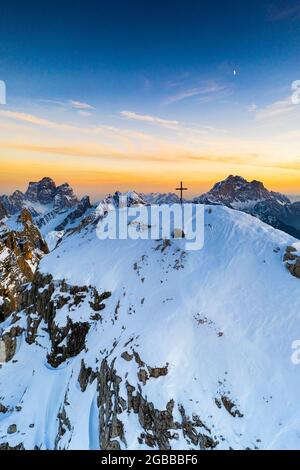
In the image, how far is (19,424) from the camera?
3469 centimetres

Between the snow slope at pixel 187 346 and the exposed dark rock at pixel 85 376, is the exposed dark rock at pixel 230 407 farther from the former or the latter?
the exposed dark rock at pixel 85 376

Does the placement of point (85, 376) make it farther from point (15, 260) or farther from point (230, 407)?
point (15, 260)

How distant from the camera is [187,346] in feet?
100

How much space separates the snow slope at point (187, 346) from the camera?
84.4ft

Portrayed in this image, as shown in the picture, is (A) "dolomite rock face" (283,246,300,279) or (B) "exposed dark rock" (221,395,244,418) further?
(A) "dolomite rock face" (283,246,300,279)

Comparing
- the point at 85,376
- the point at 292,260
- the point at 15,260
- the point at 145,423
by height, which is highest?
the point at 292,260

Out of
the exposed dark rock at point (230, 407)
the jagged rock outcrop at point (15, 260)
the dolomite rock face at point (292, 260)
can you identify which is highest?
the dolomite rock face at point (292, 260)

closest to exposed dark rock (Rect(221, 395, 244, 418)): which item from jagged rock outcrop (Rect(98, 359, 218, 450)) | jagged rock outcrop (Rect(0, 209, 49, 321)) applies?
jagged rock outcrop (Rect(98, 359, 218, 450))

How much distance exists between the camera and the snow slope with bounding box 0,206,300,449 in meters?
25.7

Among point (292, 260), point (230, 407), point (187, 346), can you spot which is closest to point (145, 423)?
point (230, 407)

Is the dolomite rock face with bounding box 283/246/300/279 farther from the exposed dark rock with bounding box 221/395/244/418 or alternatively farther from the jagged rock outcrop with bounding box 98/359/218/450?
the jagged rock outcrop with bounding box 98/359/218/450

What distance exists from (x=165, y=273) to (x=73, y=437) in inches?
826

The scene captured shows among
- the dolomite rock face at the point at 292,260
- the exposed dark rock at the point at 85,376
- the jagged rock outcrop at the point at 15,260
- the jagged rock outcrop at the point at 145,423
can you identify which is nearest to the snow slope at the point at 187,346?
the jagged rock outcrop at the point at 145,423
